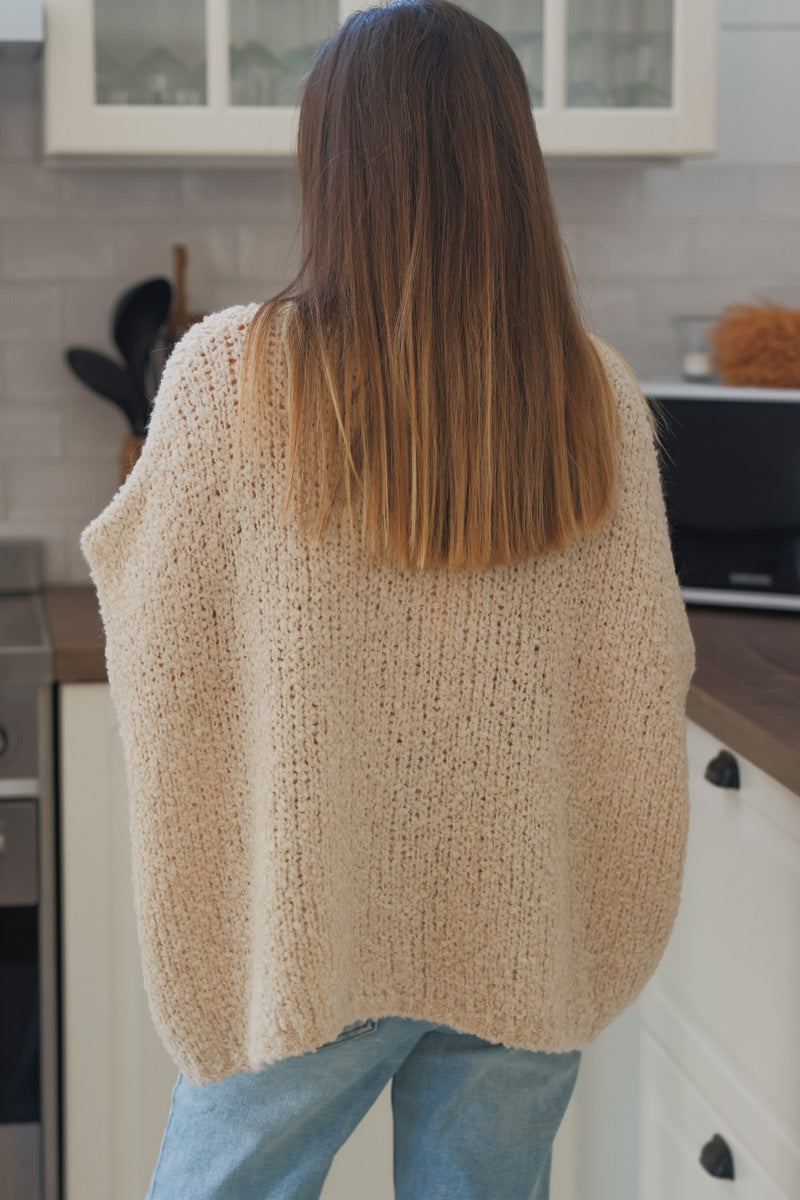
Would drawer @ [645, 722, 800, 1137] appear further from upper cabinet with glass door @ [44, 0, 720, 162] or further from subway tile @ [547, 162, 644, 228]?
subway tile @ [547, 162, 644, 228]

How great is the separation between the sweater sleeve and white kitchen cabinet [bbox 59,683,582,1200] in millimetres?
723

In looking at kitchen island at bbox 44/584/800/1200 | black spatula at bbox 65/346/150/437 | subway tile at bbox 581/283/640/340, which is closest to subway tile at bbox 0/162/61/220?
black spatula at bbox 65/346/150/437

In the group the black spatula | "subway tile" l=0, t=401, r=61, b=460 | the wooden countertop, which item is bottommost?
the wooden countertop

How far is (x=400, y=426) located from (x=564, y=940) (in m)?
0.42

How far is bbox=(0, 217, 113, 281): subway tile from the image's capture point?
206 cm

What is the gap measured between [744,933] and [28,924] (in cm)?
92

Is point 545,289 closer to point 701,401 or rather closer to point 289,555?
point 289,555

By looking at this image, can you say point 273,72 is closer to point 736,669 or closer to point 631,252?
point 631,252

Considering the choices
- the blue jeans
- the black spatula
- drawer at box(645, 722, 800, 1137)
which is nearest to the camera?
the blue jeans

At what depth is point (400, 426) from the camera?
85cm

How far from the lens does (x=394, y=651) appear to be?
2.98 feet

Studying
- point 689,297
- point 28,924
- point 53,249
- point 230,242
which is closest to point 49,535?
point 53,249

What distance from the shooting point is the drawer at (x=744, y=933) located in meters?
1.17

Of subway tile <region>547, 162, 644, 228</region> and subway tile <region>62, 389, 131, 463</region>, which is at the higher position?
subway tile <region>547, 162, 644, 228</region>
